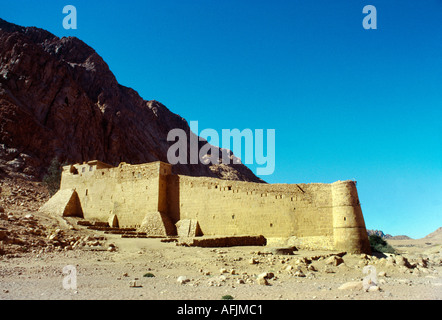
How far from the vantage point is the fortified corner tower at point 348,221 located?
62.7ft

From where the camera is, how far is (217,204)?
23656mm

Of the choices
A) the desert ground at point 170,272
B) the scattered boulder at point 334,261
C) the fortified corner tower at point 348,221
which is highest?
the fortified corner tower at point 348,221

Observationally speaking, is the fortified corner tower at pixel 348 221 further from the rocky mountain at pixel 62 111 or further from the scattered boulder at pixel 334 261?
the rocky mountain at pixel 62 111

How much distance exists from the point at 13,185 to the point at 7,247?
24952mm

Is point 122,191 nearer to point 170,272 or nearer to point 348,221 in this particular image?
point 170,272

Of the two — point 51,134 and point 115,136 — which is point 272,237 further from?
point 115,136

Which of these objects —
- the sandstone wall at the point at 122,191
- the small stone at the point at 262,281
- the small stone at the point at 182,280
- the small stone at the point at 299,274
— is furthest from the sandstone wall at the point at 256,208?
the small stone at the point at 182,280

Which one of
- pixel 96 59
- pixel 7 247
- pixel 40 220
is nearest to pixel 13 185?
pixel 40 220

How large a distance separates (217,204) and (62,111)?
45960 mm

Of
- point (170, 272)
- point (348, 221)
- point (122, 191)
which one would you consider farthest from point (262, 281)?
point (122, 191)

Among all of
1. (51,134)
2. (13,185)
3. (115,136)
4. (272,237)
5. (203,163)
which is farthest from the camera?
(203,163)

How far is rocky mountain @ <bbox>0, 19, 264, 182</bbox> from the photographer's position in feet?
161

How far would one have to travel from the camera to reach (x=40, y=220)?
841 inches

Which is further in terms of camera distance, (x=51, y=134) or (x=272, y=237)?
(x=51, y=134)
